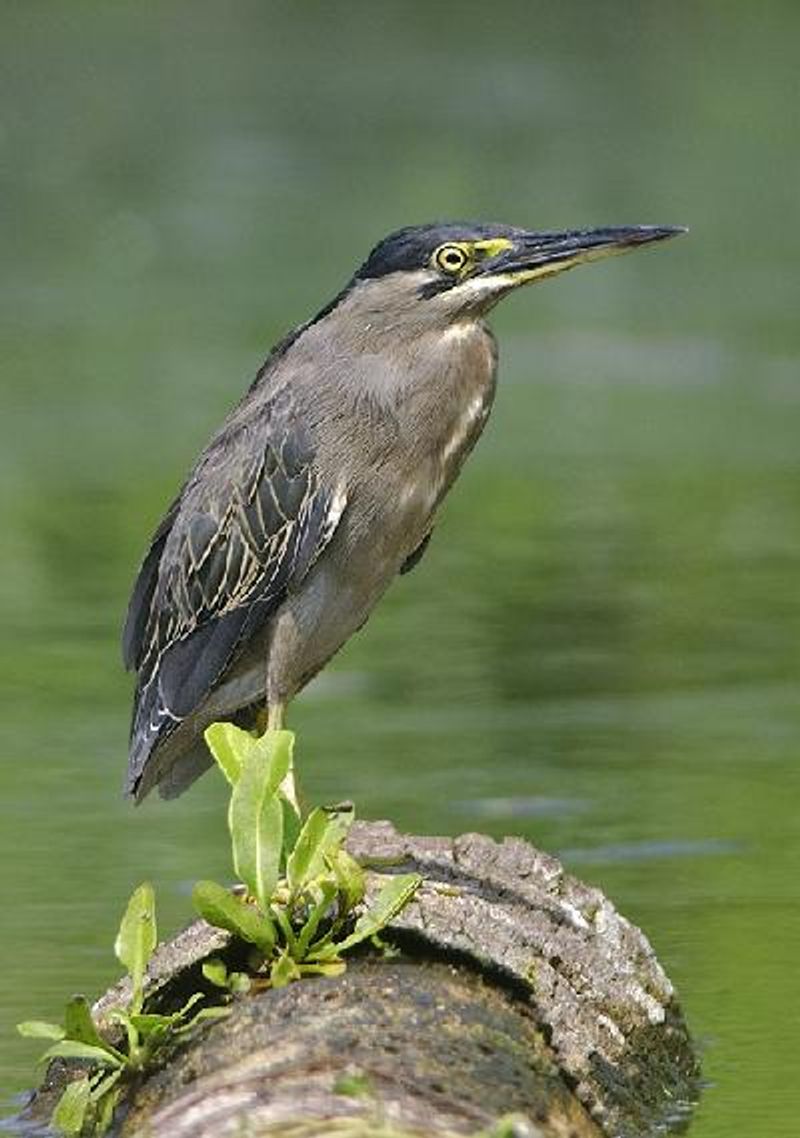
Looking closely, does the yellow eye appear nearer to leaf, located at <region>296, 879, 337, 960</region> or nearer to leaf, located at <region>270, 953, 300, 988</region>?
leaf, located at <region>296, 879, 337, 960</region>

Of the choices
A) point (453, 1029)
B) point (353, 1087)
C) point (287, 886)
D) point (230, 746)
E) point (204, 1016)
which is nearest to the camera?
point (353, 1087)

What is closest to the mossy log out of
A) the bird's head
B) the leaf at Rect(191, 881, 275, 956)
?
the leaf at Rect(191, 881, 275, 956)

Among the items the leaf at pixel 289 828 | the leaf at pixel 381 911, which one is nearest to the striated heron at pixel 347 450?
the leaf at pixel 289 828

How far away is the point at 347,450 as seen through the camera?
7906 mm

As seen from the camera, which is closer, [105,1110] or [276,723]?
[105,1110]

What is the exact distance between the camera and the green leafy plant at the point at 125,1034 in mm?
6445

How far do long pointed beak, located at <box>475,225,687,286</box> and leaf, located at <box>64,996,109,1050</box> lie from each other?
222 cm

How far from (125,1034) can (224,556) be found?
1876mm

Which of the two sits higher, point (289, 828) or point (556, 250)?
point (556, 250)

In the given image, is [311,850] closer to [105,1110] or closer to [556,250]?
[105,1110]

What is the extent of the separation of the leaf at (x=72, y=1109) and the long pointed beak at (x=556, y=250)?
2.28 m

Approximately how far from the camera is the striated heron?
7.88 m

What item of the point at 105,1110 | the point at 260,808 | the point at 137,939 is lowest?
the point at 105,1110

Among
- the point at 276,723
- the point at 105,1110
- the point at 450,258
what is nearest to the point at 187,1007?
the point at 105,1110
